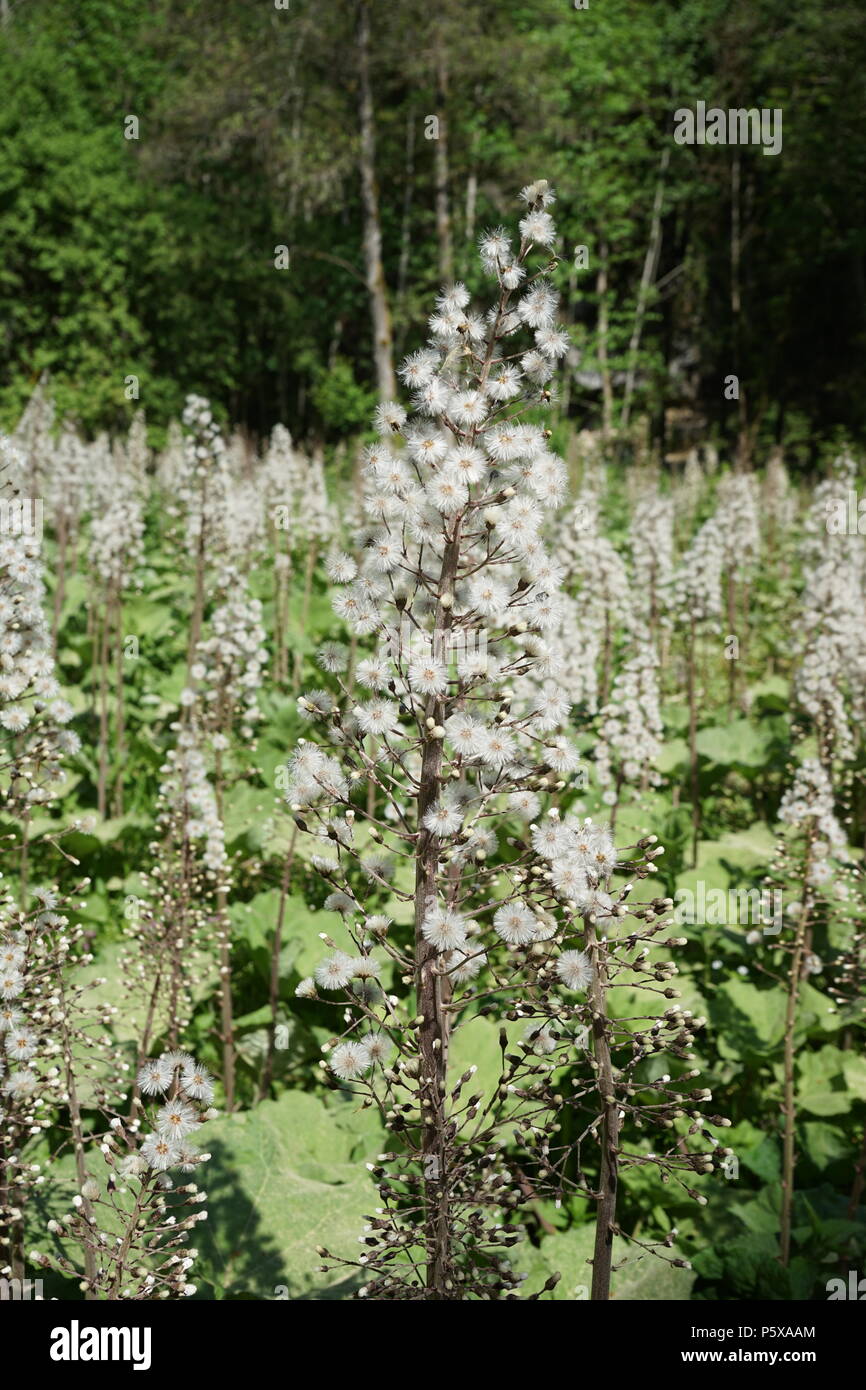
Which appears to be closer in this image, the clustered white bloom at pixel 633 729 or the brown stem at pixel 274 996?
the brown stem at pixel 274 996

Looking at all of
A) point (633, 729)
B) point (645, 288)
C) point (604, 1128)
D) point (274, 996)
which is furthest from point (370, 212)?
point (604, 1128)

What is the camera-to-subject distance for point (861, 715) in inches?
225

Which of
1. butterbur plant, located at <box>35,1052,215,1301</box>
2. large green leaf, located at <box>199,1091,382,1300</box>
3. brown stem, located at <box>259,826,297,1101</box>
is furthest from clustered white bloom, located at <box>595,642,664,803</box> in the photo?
butterbur plant, located at <box>35,1052,215,1301</box>

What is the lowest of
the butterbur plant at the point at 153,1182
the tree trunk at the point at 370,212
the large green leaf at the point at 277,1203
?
the large green leaf at the point at 277,1203

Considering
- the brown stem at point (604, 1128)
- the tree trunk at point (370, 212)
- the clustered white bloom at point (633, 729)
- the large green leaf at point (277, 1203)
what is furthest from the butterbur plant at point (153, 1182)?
the tree trunk at point (370, 212)

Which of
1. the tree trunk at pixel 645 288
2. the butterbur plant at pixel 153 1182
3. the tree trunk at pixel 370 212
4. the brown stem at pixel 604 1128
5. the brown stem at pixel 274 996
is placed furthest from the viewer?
the tree trunk at pixel 645 288

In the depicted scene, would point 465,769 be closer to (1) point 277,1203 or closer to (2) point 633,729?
(1) point 277,1203

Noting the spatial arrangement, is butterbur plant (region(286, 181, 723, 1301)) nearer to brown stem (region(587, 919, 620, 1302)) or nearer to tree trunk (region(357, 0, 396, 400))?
brown stem (region(587, 919, 620, 1302))

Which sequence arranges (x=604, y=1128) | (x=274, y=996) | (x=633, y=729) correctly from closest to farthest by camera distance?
(x=604, y=1128)
(x=274, y=996)
(x=633, y=729)

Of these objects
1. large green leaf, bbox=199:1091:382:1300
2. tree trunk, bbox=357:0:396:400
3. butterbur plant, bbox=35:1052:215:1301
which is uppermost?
tree trunk, bbox=357:0:396:400

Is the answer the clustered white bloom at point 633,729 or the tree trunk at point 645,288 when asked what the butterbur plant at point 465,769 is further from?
the tree trunk at point 645,288

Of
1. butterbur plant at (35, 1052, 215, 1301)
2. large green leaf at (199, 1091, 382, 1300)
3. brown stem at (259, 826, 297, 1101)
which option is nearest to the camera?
butterbur plant at (35, 1052, 215, 1301)

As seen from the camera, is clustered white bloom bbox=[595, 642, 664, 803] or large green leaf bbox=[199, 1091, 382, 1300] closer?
large green leaf bbox=[199, 1091, 382, 1300]
